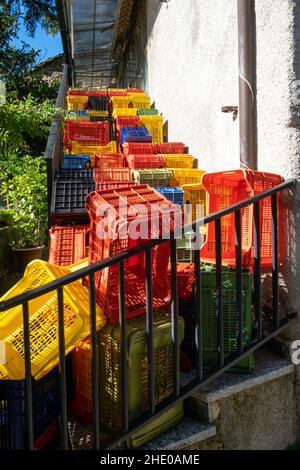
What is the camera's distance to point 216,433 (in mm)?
2504

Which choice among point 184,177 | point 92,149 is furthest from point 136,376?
point 92,149

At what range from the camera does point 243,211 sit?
3.13 m

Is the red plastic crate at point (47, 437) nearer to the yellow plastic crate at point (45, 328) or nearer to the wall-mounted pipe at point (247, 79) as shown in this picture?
the yellow plastic crate at point (45, 328)

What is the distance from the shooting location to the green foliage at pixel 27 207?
609 centimetres

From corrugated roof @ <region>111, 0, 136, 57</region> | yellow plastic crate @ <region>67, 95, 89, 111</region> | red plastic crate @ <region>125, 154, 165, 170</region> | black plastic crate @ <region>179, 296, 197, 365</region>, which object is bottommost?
black plastic crate @ <region>179, 296, 197, 365</region>

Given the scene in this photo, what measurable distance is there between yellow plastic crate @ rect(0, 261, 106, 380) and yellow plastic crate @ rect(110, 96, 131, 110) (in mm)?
7874

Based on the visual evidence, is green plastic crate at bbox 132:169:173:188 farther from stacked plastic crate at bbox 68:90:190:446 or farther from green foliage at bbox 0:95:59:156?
green foliage at bbox 0:95:59:156

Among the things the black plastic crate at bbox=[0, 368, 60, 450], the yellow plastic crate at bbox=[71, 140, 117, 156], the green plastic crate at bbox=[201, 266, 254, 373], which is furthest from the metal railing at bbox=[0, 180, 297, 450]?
the yellow plastic crate at bbox=[71, 140, 117, 156]

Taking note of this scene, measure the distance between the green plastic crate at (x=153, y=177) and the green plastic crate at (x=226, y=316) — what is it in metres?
2.17

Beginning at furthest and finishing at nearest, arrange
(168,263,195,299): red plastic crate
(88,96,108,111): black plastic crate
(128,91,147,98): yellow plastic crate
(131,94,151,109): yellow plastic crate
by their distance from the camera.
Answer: (88,96,108,111): black plastic crate
(128,91,147,98): yellow plastic crate
(131,94,151,109): yellow plastic crate
(168,263,195,299): red plastic crate

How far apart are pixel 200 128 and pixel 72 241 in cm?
247

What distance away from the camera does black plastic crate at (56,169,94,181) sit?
489cm

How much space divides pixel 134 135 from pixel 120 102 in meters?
3.27

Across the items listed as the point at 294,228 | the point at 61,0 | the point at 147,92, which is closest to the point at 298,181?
the point at 294,228
